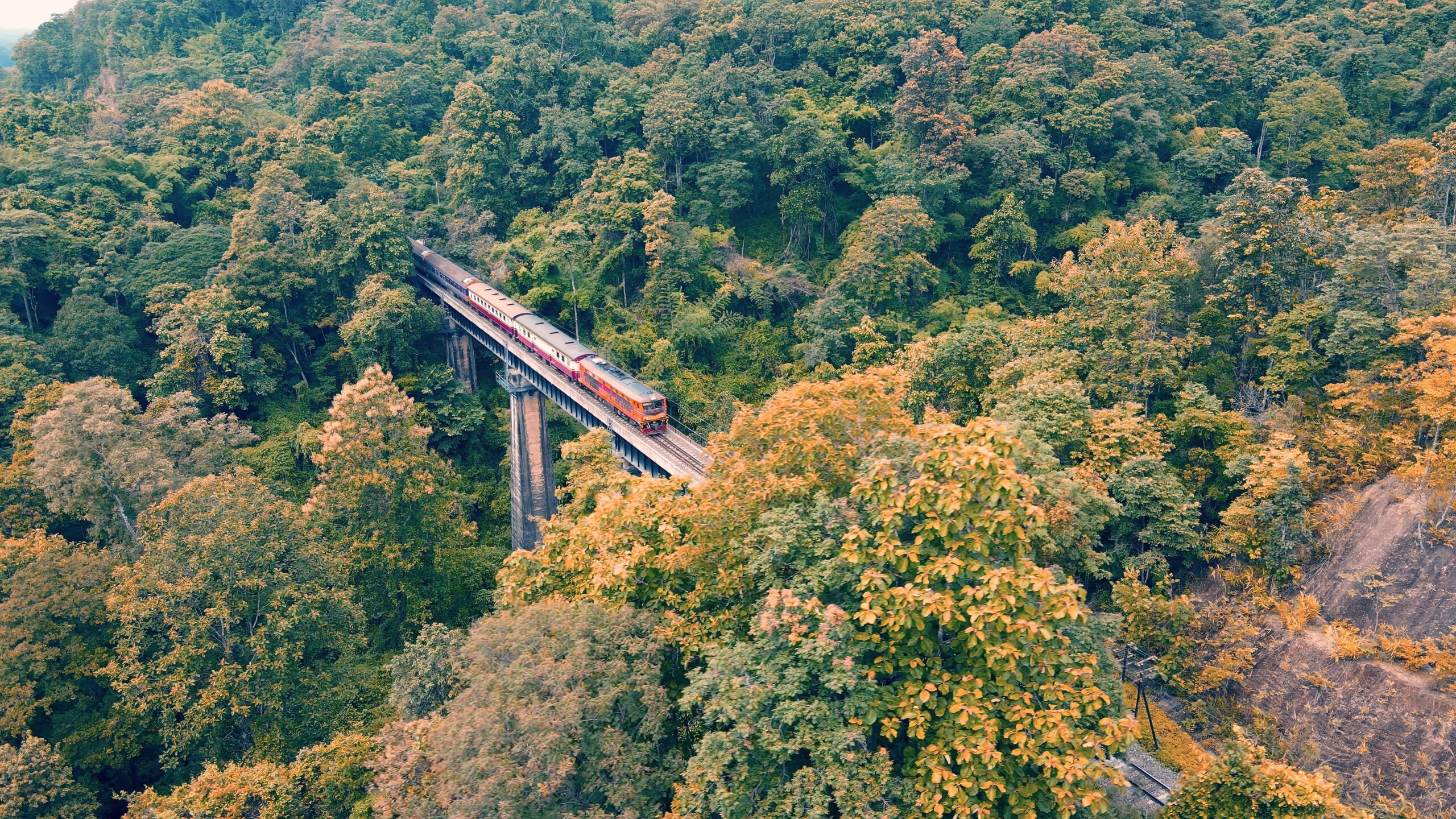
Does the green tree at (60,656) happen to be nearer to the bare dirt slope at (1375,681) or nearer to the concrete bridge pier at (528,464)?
the concrete bridge pier at (528,464)

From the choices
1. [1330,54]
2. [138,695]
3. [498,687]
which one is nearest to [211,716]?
[138,695]

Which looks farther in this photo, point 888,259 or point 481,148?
point 481,148

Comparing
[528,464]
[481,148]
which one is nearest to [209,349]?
[528,464]

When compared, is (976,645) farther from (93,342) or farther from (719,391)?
(93,342)

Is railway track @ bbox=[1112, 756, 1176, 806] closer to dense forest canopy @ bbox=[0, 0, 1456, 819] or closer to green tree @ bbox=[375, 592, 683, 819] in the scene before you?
dense forest canopy @ bbox=[0, 0, 1456, 819]

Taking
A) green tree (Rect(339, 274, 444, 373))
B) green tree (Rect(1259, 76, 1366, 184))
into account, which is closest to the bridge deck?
green tree (Rect(339, 274, 444, 373))

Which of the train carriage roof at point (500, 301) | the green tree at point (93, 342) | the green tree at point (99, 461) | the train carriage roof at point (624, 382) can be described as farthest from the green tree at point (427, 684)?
the green tree at point (93, 342)
